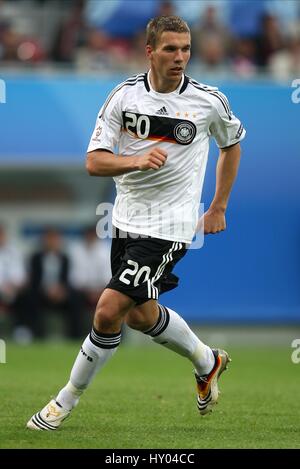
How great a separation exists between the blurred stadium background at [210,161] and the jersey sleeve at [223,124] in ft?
34.6

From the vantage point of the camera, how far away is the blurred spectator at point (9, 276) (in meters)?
18.6

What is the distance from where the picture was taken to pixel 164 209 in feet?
24.5

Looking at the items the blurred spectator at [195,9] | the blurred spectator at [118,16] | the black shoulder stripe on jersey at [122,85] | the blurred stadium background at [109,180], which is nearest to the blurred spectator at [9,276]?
the blurred stadium background at [109,180]

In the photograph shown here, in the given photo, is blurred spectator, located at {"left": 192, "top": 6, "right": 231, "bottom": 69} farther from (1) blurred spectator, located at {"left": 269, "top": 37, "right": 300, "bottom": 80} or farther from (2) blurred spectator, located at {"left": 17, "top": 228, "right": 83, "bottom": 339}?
(2) blurred spectator, located at {"left": 17, "top": 228, "right": 83, "bottom": 339}

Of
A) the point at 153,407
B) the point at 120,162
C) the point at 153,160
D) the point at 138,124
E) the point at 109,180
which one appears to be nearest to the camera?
the point at 153,160

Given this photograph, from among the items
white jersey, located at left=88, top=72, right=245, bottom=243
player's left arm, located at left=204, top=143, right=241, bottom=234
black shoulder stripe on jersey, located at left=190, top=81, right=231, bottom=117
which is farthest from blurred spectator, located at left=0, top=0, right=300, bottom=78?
white jersey, located at left=88, top=72, right=245, bottom=243

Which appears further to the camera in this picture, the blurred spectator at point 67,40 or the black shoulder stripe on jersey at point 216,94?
the blurred spectator at point 67,40

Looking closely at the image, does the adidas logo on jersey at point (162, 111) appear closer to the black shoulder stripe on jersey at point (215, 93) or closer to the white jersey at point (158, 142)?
the white jersey at point (158, 142)

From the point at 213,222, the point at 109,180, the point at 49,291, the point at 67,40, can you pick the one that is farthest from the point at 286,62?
the point at 213,222

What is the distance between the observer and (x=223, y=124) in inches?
303

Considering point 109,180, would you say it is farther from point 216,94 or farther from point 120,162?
point 120,162

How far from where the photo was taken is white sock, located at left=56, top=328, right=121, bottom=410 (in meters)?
7.24

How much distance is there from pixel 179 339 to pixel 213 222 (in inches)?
35.2
